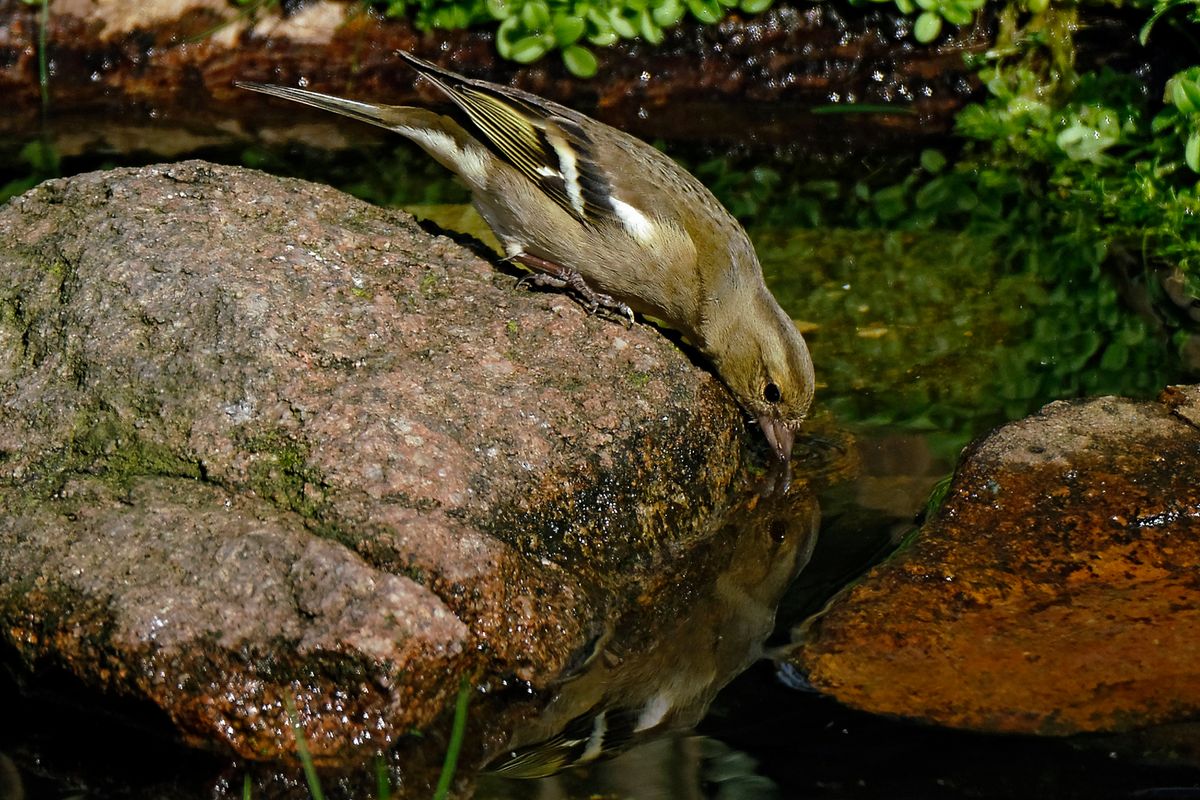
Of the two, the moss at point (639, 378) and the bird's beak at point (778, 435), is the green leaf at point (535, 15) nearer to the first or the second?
the bird's beak at point (778, 435)

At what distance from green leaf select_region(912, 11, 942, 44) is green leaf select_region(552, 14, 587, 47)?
2156 mm

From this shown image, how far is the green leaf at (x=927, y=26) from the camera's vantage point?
30.4 ft

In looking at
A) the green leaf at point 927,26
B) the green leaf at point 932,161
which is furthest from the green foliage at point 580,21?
the green leaf at point 932,161

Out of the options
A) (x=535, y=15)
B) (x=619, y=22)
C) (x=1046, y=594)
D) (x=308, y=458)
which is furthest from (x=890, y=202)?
(x=308, y=458)

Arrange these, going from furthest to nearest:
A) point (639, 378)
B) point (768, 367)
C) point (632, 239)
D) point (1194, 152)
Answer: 1. point (1194, 152)
2. point (632, 239)
3. point (768, 367)
4. point (639, 378)

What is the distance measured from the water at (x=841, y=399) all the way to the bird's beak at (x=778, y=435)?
0.23 m

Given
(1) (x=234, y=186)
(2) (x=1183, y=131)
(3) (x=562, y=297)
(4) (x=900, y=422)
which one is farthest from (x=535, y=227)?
(2) (x=1183, y=131)

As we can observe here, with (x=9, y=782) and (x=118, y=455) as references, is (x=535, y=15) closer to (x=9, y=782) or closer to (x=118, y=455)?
(x=118, y=455)

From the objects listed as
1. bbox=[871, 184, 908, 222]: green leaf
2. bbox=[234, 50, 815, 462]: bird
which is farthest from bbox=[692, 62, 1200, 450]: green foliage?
bbox=[234, 50, 815, 462]: bird

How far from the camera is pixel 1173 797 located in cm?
330

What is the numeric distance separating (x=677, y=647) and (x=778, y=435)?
4.32ft

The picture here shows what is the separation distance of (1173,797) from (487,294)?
9.07 ft

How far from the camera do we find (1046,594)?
4.14 meters

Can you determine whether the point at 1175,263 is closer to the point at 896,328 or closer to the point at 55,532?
the point at 896,328
